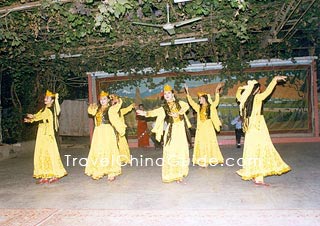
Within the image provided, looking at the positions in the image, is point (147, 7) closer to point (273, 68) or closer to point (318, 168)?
point (318, 168)

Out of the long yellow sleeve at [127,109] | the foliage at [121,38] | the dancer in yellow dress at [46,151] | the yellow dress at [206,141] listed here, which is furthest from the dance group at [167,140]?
the foliage at [121,38]

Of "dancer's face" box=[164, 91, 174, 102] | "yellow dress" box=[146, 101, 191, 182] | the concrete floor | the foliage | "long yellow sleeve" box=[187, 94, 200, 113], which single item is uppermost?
the foliage

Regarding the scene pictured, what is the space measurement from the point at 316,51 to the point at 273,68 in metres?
1.45

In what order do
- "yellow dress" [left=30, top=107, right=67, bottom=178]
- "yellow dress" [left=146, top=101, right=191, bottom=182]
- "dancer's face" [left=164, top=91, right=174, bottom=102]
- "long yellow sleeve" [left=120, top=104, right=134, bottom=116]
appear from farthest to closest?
"long yellow sleeve" [left=120, top=104, right=134, bottom=116], "yellow dress" [left=30, top=107, right=67, bottom=178], "dancer's face" [left=164, top=91, right=174, bottom=102], "yellow dress" [left=146, top=101, right=191, bottom=182]

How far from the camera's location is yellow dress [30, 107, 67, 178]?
7.39 meters

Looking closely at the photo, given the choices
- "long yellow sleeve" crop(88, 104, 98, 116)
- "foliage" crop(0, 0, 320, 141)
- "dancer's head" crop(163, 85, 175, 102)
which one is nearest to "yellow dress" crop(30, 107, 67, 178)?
"long yellow sleeve" crop(88, 104, 98, 116)

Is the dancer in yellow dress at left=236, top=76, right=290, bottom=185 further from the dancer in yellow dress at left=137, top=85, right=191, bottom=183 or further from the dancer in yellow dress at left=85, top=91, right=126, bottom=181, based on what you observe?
the dancer in yellow dress at left=85, top=91, right=126, bottom=181

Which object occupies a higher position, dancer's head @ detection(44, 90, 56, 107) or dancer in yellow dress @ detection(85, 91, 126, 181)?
dancer's head @ detection(44, 90, 56, 107)

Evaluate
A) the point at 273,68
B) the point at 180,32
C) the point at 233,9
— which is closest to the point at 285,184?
the point at 233,9

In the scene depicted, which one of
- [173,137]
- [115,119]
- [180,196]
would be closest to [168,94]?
[173,137]

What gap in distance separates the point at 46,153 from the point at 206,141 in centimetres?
371

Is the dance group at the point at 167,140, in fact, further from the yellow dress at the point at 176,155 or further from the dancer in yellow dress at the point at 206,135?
the dancer in yellow dress at the point at 206,135

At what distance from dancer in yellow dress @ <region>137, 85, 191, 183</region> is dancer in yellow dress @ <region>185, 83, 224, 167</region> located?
1492 millimetres

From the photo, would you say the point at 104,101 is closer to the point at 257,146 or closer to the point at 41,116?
the point at 41,116
